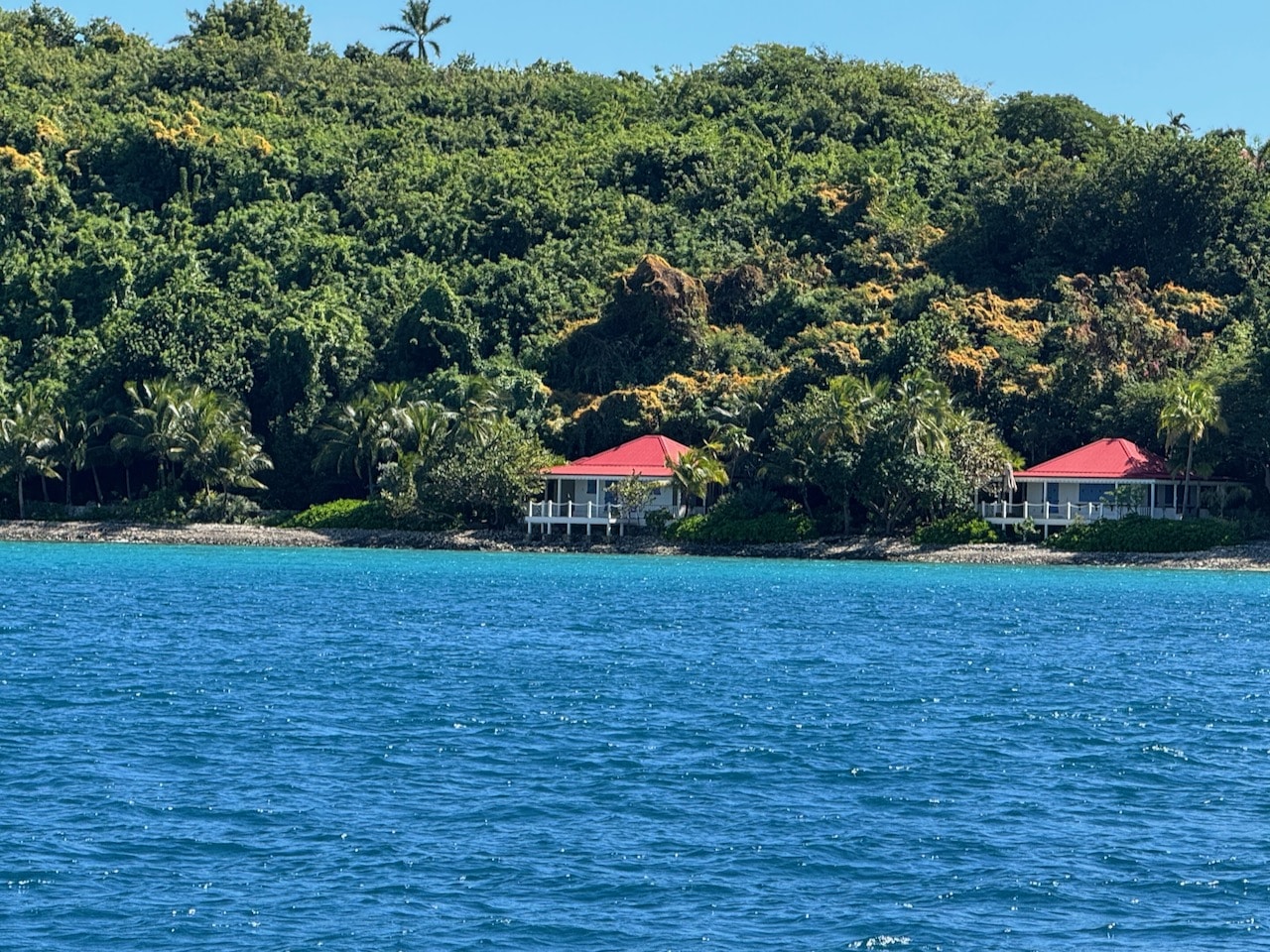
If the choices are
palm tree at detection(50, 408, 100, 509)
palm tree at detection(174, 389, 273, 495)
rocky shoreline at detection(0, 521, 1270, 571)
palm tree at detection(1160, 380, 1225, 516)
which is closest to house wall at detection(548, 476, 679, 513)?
rocky shoreline at detection(0, 521, 1270, 571)

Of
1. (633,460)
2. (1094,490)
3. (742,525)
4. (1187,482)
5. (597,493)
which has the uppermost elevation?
(633,460)

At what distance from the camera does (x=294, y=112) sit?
112 m

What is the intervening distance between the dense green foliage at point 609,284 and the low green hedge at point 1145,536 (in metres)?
3.16

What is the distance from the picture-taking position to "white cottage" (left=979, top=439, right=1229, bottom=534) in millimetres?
62188

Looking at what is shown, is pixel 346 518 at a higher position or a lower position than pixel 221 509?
lower

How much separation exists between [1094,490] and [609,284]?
29.2 metres

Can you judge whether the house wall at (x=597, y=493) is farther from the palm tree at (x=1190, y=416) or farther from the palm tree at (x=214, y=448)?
the palm tree at (x=1190, y=416)

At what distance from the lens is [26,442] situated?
7088cm

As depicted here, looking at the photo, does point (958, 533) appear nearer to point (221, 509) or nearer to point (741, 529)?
point (741, 529)

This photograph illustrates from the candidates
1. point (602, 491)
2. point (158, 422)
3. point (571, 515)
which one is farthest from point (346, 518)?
point (602, 491)

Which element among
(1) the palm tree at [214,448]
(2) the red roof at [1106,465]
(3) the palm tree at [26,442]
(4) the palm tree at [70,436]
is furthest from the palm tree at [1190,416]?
(3) the palm tree at [26,442]

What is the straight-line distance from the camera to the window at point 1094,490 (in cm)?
6334

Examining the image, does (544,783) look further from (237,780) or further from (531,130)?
(531,130)

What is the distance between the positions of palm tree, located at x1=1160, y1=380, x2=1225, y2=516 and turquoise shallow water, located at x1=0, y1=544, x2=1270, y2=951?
23.7m
